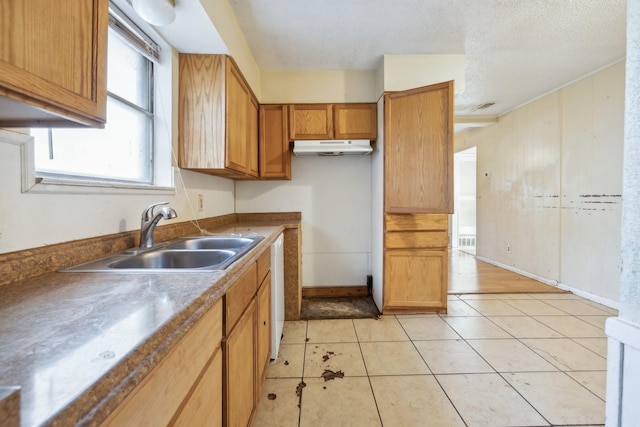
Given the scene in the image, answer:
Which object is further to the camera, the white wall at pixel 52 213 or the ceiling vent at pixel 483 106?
the ceiling vent at pixel 483 106

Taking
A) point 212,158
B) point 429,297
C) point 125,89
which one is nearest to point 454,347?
point 429,297

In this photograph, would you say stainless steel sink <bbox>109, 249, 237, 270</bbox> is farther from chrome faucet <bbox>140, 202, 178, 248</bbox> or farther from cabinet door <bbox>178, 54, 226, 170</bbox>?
cabinet door <bbox>178, 54, 226, 170</bbox>

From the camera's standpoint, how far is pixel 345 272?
330 centimetres

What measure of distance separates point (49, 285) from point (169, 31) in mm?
1560

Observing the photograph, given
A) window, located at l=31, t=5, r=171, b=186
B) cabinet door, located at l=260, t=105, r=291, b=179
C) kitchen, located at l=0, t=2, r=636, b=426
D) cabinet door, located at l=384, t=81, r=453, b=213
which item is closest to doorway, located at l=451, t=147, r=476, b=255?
kitchen, located at l=0, t=2, r=636, b=426

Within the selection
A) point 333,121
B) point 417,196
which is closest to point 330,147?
point 333,121

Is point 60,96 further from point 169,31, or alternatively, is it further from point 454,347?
point 454,347

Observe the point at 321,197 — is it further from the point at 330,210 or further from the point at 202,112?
the point at 202,112

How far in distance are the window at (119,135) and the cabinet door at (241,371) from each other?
85 centimetres

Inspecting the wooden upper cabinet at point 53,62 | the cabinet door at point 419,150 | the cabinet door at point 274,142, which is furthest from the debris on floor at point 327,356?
the wooden upper cabinet at point 53,62

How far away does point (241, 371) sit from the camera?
1.14 m

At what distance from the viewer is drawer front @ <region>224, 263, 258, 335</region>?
3.21ft

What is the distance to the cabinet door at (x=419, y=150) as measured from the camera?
2373 mm

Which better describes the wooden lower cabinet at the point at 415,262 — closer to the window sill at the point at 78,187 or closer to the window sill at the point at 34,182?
the window sill at the point at 78,187
